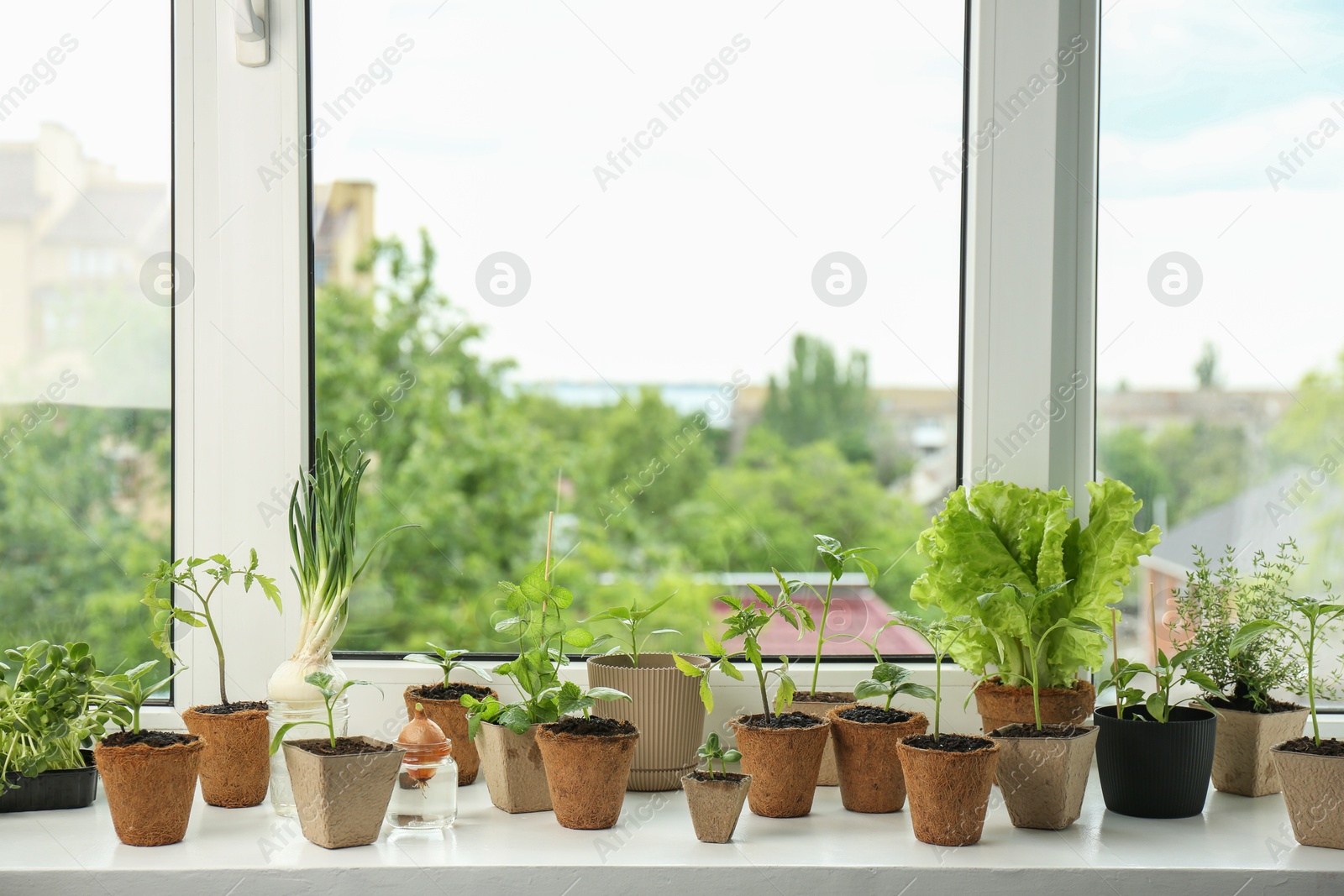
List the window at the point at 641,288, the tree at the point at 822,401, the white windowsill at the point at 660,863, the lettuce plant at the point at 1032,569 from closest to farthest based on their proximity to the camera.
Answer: the white windowsill at the point at 660,863 < the lettuce plant at the point at 1032,569 < the window at the point at 641,288 < the tree at the point at 822,401

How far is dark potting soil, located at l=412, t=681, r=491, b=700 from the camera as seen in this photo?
125cm

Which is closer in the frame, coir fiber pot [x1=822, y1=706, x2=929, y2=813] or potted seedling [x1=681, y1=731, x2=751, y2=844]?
potted seedling [x1=681, y1=731, x2=751, y2=844]

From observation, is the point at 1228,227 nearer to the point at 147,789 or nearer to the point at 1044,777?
the point at 1044,777

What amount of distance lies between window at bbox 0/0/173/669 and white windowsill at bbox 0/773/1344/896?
425mm

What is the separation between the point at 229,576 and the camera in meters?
1.31

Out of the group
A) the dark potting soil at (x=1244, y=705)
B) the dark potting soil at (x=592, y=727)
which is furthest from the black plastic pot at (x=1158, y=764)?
the dark potting soil at (x=592, y=727)

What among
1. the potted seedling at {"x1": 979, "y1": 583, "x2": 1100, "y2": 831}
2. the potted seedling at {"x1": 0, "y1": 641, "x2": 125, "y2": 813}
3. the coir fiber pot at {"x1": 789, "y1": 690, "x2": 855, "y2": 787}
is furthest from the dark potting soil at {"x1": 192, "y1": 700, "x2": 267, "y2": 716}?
the potted seedling at {"x1": 979, "y1": 583, "x2": 1100, "y2": 831}

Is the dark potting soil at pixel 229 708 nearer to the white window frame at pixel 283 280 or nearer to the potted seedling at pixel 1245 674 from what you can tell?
the white window frame at pixel 283 280

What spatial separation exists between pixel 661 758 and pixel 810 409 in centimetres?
181

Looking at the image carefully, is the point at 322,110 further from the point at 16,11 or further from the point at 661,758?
the point at 661,758

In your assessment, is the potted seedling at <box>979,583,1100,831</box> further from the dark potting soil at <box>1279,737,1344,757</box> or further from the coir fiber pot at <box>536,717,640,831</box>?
the coir fiber pot at <box>536,717,640,831</box>

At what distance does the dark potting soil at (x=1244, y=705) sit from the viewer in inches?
48.5

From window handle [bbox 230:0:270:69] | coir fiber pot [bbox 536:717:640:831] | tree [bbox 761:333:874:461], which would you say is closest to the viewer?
coir fiber pot [bbox 536:717:640:831]

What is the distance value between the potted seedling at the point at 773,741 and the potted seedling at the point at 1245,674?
0.49 metres
